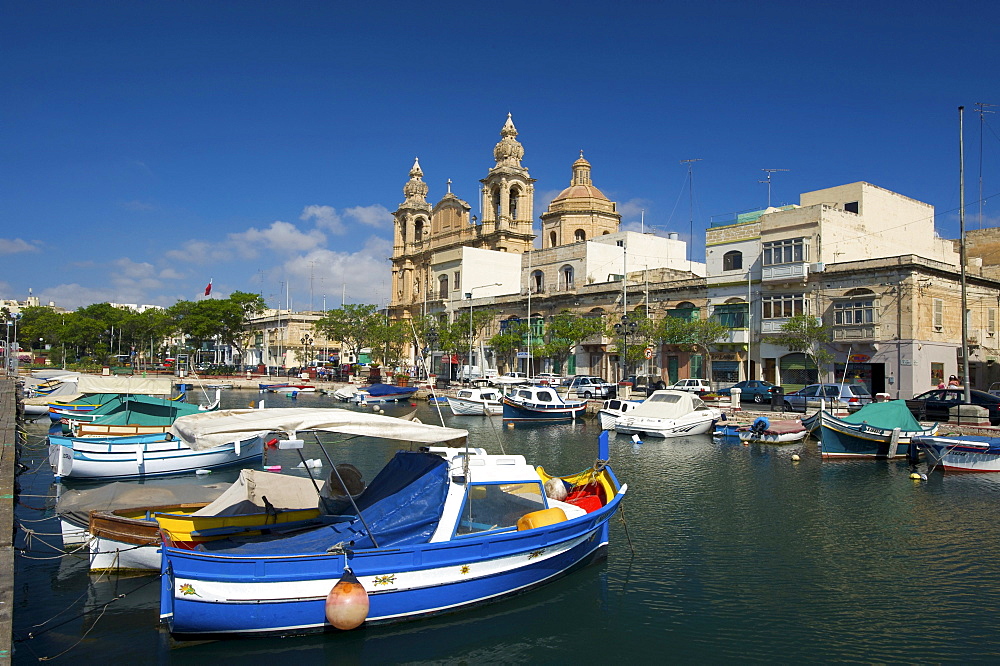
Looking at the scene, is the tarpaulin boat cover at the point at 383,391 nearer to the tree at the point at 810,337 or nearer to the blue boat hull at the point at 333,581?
the tree at the point at 810,337

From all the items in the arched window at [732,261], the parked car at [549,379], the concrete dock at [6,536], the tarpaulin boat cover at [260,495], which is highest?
the arched window at [732,261]

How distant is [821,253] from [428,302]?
47.4m

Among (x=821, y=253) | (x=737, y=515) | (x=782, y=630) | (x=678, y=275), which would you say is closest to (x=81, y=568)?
(x=782, y=630)

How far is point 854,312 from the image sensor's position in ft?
144

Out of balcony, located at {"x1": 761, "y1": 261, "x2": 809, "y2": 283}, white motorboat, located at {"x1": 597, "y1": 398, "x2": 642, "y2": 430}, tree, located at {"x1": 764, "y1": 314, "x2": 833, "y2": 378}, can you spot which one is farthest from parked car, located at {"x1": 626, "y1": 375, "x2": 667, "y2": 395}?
white motorboat, located at {"x1": 597, "y1": 398, "x2": 642, "y2": 430}

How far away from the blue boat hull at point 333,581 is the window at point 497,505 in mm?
464

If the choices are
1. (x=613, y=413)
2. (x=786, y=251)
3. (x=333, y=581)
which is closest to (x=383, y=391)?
(x=613, y=413)

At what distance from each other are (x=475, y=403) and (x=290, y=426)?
112 ft

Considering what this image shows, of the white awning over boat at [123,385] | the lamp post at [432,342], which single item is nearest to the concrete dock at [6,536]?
the white awning over boat at [123,385]

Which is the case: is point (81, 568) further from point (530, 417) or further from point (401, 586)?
point (530, 417)

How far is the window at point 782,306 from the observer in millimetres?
46188

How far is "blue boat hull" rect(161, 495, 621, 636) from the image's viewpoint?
10.1m

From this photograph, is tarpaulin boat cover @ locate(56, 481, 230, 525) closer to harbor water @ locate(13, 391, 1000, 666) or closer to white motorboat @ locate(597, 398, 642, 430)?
harbor water @ locate(13, 391, 1000, 666)

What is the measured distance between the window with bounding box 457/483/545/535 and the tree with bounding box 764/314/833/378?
3642 cm
